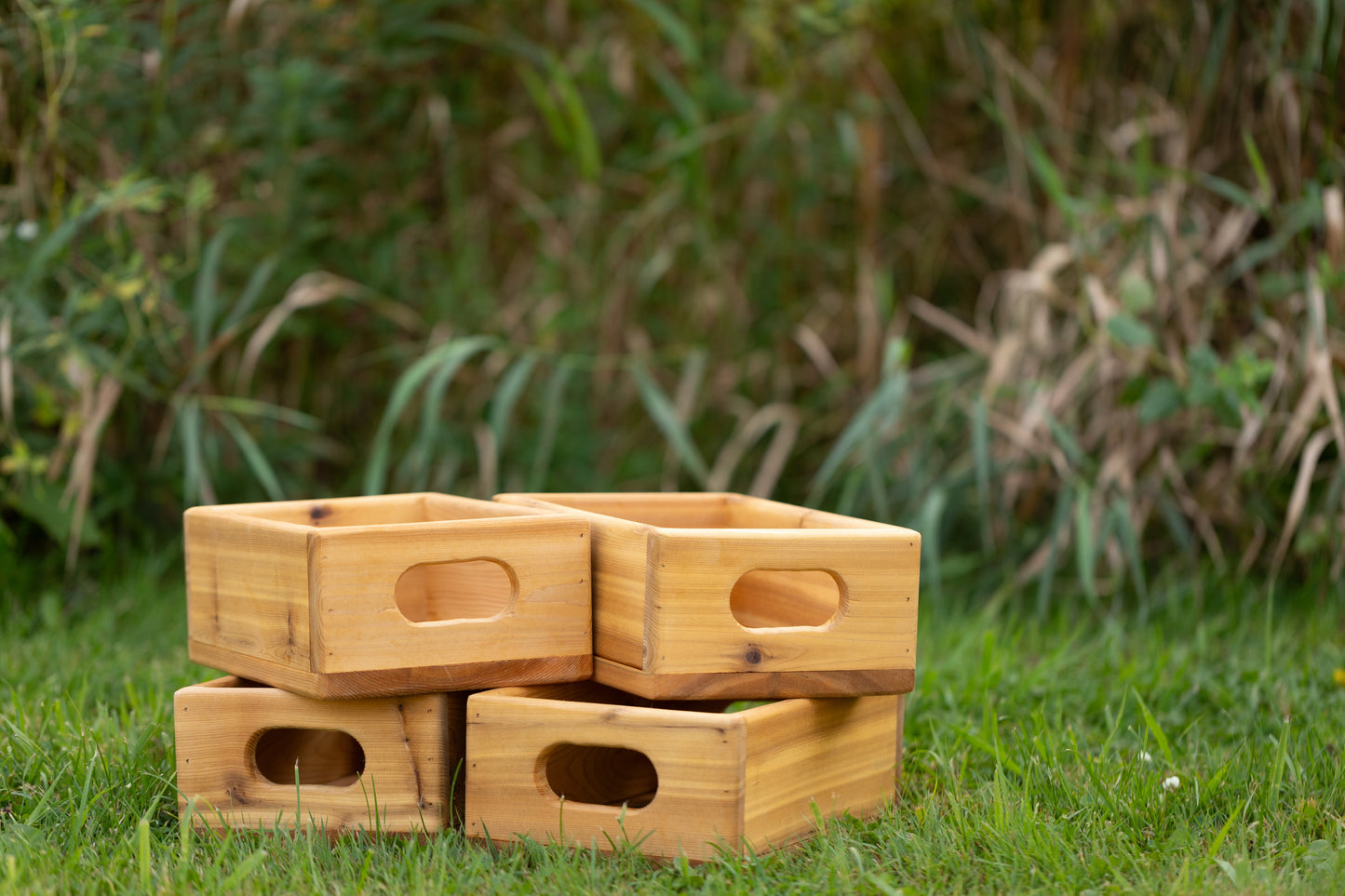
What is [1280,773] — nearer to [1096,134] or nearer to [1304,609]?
[1304,609]

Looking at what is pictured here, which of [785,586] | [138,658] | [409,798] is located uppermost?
[785,586]

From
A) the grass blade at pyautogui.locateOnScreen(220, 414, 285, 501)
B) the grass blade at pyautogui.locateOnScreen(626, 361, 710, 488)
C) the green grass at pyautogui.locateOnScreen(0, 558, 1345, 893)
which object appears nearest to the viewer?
the green grass at pyautogui.locateOnScreen(0, 558, 1345, 893)

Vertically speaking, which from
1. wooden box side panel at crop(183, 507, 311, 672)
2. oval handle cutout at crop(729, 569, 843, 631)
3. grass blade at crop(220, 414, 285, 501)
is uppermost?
wooden box side panel at crop(183, 507, 311, 672)

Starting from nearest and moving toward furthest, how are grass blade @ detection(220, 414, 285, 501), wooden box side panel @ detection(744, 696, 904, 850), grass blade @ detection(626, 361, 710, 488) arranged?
wooden box side panel @ detection(744, 696, 904, 850) → grass blade @ detection(220, 414, 285, 501) → grass blade @ detection(626, 361, 710, 488)

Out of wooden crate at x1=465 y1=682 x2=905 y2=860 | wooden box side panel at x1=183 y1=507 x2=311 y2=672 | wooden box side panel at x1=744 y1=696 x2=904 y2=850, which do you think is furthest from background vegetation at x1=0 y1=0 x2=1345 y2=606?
wooden crate at x1=465 y1=682 x2=905 y2=860

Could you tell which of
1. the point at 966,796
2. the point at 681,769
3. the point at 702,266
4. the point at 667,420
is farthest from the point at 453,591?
the point at 702,266

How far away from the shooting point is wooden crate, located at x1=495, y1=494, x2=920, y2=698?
1.83 meters

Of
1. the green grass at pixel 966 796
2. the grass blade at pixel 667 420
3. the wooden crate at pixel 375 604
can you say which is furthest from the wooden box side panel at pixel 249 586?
the grass blade at pixel 667 420

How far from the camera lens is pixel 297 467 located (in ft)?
12.1

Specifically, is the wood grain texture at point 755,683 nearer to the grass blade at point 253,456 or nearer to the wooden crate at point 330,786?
the wooden crate at point 330,786

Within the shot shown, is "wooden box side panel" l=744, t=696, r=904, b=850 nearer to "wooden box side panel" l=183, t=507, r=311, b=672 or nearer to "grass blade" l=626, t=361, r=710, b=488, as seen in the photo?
"wooden box side panel" l=183, t=507, r=311, b=672

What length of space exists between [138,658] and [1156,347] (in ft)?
7.95

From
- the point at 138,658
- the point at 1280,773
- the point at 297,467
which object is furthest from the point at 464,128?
the point at 1280,773

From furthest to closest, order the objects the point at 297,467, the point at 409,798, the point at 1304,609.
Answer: the point at 297,467
the point at 1304,609
the point at 409,798
